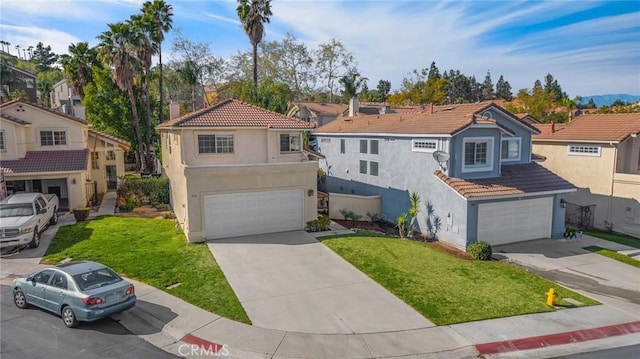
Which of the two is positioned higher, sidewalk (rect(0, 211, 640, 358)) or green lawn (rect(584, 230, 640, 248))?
sidewalk (rect(0, 211, 640, 358))

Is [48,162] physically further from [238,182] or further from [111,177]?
[238,182]

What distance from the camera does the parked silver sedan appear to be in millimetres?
10664

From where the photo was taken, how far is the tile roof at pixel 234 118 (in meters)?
20.1

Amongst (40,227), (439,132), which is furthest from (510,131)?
(40,227)

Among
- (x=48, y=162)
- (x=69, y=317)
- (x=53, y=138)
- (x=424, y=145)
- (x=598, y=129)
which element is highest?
(x=598, y=129)

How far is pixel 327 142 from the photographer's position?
3269cm

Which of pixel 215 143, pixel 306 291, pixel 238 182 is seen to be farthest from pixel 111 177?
pixel 306 291

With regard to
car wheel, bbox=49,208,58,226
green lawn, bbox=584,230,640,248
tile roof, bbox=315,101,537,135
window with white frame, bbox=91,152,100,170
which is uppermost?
tile roof, bbox=315,101,537,135

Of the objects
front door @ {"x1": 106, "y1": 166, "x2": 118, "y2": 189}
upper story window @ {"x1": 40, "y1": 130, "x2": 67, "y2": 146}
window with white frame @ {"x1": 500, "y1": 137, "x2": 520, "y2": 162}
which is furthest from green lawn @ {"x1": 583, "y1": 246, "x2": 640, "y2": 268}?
front door @ {"x1": 106, "y1": 166, "x2": 118, "y2": 189}

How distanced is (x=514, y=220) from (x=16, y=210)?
23116mm

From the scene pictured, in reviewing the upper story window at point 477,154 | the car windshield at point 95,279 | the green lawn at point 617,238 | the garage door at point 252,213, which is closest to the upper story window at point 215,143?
the garage door at point 252,213

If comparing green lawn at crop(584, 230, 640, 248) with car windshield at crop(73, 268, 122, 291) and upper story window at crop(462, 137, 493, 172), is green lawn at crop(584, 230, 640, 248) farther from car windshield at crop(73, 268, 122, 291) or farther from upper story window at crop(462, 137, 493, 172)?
car windshield at crop(73, 268, 122, 291)

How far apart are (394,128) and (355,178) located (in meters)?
5.37

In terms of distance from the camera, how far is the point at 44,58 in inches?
4820
